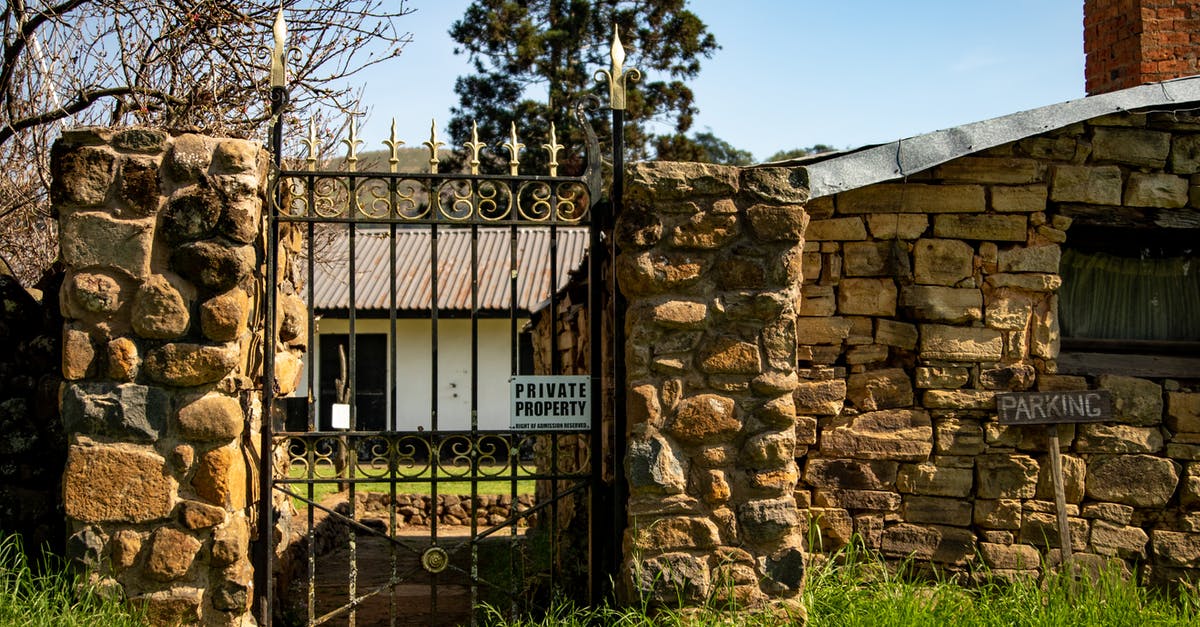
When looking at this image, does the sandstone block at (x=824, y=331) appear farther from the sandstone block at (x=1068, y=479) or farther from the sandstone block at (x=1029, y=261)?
the sandstone block at (x=1068, y=479)

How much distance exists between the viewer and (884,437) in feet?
15.8

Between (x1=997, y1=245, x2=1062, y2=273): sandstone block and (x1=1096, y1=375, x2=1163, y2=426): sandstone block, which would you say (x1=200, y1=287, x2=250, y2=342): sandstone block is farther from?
(x1=1096, y1=375, x2=1163, y2=426): sandstone block

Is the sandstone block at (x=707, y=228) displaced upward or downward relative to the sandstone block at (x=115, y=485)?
upward

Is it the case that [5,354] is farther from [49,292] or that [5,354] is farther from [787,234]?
[787,234]

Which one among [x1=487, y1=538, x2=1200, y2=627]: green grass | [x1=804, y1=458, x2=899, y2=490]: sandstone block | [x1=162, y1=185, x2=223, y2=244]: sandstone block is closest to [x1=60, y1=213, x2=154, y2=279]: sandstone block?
[x1=162, y1=185, x2=223, y2=244]: sandstone block

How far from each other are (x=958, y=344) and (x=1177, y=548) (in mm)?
1452

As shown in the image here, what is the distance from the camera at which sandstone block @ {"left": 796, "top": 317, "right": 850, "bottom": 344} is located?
4.86 meters

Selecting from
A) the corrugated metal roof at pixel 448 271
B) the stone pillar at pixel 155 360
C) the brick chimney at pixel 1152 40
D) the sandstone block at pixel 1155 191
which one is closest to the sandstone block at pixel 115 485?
the stone pillar at pixel 155 360

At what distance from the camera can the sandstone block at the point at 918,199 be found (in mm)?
4848

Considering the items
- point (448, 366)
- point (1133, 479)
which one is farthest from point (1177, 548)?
point (448, 366)

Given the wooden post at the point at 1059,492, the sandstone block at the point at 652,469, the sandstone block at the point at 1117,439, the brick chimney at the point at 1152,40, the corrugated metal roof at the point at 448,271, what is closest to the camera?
the sandstone block at the point at 652,469

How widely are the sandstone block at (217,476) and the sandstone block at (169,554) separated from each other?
0.57 ft

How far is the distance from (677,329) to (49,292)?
8.82ft

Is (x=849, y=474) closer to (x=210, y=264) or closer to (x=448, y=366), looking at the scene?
(x=210, y=264)
